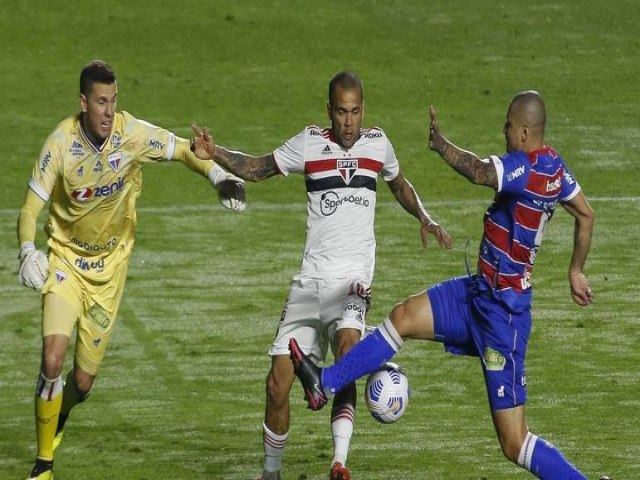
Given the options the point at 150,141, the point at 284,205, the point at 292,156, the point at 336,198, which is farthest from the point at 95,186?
the point at 284,205

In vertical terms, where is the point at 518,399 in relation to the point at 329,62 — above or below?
above

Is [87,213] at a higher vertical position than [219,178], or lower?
lower

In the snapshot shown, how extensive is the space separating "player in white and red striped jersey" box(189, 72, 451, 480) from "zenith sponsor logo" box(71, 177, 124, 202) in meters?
0.76

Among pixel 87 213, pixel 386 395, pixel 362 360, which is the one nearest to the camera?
pixel 362 360

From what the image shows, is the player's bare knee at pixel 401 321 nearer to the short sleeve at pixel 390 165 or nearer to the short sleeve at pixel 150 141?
the short sleeve at pixel 390 165

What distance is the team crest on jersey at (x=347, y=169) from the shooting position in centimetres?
1185

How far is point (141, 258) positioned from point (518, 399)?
10223mm

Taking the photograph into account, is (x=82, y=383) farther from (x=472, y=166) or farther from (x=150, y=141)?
(x=472, y=166)

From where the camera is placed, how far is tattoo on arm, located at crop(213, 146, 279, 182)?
1207cm

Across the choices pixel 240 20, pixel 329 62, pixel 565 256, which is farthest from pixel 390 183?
pixel 240 20

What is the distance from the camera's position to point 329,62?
29.8m

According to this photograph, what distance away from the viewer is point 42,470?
1212 cm

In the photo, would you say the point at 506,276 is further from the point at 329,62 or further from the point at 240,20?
the point at 240,20

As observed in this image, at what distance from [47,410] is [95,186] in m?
1.59
